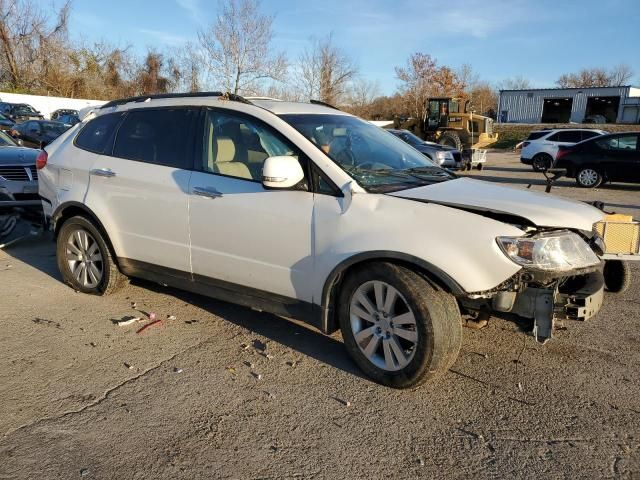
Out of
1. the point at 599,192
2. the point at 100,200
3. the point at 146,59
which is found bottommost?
the point at 599,192

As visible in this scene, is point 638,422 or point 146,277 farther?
point 146,277

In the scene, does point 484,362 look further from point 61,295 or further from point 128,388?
point 61,295

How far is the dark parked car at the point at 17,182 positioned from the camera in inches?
264

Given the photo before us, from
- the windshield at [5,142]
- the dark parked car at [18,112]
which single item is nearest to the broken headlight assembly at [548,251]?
the windshield at [5,142]

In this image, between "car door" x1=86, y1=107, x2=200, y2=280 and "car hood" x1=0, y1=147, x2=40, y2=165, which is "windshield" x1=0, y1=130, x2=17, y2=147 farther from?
"car door" x1=86, y1=107, x2=200, y2=280

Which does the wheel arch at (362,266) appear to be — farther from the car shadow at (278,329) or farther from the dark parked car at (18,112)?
the dark parked car at (18,112)

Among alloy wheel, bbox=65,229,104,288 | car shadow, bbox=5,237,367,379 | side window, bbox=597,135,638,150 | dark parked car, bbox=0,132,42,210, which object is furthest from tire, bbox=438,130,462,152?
alloy wheel, bbox=65,229,104,288

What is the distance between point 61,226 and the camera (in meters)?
5.26

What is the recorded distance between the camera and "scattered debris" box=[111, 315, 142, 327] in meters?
4.43

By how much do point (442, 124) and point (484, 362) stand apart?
25256 mm

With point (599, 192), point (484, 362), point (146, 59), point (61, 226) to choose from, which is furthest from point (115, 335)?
point (146, 59)

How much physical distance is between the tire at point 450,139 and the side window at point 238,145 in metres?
23.1

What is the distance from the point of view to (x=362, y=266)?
3.42 m

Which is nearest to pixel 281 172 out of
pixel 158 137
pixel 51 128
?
pixel 158 137
